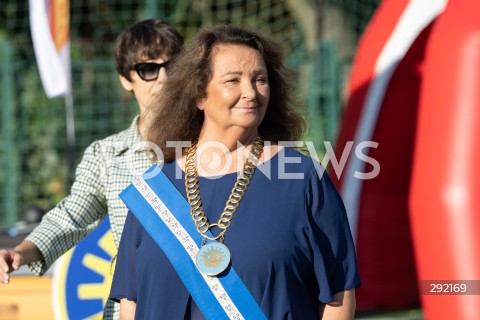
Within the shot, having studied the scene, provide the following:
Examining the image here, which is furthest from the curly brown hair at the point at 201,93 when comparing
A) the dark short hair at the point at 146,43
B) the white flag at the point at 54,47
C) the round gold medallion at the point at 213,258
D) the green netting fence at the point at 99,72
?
the green netting fence at the point at 99,72

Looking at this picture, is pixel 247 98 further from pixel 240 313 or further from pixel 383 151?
pixel 383 151

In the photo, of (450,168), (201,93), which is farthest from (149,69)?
(450,168)

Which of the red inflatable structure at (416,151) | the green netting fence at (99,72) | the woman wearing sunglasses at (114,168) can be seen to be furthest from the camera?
the green netting fence at (99,72)

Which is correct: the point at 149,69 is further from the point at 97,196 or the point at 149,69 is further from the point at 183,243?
the point at 183,243

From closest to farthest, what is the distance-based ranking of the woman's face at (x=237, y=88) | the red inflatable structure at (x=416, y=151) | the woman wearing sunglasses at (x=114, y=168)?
the woman's face at (x=237, y=88) → the woman wearing sunglasses at (x=114, y=168) → the red inflatable structure at (x=416, y=151)

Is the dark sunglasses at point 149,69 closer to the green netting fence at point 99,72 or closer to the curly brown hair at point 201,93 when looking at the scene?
the curly brown hair at point 201,93

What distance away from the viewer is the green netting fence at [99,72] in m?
9.22

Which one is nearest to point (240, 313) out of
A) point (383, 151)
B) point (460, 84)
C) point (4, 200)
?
point (460, 84)

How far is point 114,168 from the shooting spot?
3.26 metres

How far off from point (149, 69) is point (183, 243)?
94 cm

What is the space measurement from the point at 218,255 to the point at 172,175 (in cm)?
30

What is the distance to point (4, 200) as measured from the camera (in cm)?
946

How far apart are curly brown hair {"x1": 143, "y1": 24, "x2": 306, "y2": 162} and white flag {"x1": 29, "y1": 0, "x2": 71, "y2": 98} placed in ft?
12.1

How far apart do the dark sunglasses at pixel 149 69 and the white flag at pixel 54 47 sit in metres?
3.21
